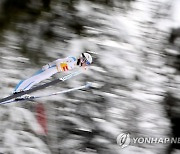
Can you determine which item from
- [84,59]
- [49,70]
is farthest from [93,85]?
[49,70]

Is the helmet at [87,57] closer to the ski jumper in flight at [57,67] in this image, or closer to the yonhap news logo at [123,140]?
the ski jumper in flight at [57,67]

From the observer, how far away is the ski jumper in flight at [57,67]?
3.14 m

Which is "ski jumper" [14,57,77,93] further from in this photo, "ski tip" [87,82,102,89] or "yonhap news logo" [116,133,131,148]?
"yonhap news logo" [116,133,131,148]

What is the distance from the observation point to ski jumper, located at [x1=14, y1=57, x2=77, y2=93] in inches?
123

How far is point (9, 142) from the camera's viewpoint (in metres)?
3.22

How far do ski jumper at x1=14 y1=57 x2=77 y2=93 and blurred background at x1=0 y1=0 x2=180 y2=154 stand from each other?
0.07m

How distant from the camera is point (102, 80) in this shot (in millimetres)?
3193

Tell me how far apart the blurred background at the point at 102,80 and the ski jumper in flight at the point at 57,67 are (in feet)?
0.22

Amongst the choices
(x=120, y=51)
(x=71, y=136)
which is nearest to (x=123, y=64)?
(x=120, y=51)

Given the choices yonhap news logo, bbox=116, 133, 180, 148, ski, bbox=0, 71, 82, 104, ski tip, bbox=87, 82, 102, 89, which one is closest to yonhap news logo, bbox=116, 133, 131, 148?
yonhap news logo, bbox=116, 133, 180, 148

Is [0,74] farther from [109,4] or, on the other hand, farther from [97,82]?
[109,4]

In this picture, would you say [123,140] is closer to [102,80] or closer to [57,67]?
[102,80]

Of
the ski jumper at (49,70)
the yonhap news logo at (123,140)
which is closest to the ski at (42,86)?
the ski jumper at (49,70)

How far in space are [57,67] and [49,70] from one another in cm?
6
